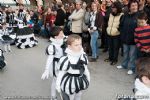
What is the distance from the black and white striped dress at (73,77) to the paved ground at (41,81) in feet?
5.46

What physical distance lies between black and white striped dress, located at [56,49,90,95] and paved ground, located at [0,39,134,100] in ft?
5.46

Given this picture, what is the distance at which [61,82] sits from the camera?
4.98 m

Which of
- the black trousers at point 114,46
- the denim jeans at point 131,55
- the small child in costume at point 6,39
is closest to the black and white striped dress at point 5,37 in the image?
the small child in costume at point 6,39

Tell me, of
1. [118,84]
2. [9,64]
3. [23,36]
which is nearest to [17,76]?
[9,64]

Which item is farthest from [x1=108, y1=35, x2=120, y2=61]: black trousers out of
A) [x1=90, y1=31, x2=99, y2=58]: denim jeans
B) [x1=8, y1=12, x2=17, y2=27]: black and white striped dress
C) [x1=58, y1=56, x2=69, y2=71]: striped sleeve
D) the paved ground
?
[x1=8, y1=12, x2=17, y2=27]: black and white striped dress

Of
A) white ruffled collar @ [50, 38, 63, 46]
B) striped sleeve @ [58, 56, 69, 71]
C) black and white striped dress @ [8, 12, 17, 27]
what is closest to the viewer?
striped sleeve @ [58, 56, 69, 71]

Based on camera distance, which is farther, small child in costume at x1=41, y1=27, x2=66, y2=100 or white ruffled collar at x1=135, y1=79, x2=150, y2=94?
small child in costume at x1=41, y1=27, x2=66, y2=100

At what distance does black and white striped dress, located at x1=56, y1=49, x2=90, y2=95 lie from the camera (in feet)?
16.2

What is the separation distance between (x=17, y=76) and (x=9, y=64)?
142 cm

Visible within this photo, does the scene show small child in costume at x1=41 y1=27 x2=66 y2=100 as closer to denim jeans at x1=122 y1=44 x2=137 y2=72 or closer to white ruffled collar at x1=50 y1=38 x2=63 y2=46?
white ruffled collar at x1=50 y1=38 x2=63 y2=46

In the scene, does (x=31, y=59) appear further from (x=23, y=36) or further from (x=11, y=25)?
(x=11, y=25)

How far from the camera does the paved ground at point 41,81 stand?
682 cm

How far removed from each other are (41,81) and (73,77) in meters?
2.86

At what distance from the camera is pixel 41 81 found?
7707 mm
